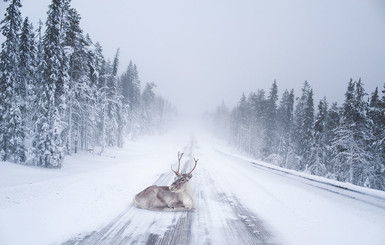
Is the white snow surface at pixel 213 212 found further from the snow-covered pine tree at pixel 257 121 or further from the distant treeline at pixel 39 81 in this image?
the snow-covered pine tree at pixel 257 121

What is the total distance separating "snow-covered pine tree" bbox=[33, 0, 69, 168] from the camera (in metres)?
15.7

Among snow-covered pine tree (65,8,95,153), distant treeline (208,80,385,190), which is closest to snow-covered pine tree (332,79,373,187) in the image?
distant treeline (208,80,385,190)

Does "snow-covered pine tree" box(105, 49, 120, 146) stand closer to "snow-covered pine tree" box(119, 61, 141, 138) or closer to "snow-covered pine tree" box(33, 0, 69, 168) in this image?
"snow-covered pine tree" box(119, 61, 141, 138)

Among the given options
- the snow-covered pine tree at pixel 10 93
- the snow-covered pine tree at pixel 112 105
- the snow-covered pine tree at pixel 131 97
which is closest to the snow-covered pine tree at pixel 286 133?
the snow-covered pine tree at pixel 112 105

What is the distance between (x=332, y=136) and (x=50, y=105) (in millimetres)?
37167

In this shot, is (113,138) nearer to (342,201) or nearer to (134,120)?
(134,120)

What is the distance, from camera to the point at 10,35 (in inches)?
687

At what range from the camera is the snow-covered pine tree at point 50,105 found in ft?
51.4

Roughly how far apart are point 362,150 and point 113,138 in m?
34.2

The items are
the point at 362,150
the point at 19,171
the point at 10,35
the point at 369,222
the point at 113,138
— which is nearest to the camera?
the point at 369,222

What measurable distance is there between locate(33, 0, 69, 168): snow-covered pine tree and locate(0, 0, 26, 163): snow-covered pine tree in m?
1.74

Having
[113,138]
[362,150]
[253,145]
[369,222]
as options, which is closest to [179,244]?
[369,222]

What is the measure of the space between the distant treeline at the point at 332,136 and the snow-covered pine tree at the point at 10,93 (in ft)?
95.8

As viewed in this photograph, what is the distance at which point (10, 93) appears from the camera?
674 inches
